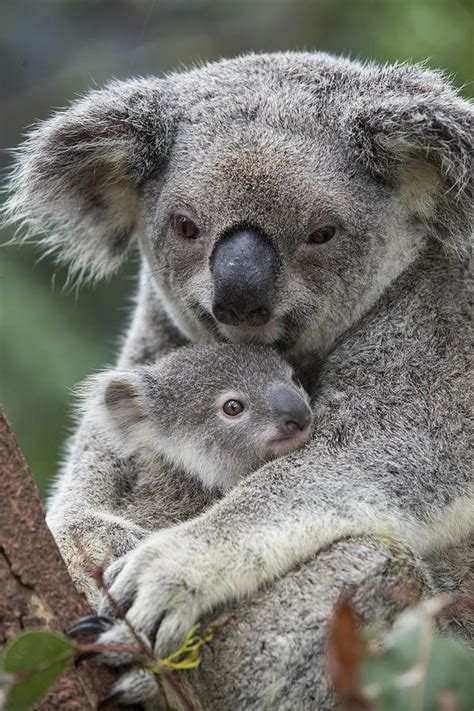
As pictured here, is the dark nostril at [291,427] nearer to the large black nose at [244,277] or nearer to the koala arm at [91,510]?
the large black nose at [244,277]

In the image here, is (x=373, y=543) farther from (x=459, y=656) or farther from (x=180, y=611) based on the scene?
(x=459, y=656)

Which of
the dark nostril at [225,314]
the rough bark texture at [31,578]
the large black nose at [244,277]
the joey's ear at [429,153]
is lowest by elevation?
the rough bark texture at [31,578]

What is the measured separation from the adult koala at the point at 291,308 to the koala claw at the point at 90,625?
0.03 m

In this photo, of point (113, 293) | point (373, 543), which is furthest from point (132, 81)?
point (113, 293)

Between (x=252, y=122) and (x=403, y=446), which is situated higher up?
(x=252, y=122)

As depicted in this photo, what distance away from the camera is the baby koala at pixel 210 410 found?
3346 mm

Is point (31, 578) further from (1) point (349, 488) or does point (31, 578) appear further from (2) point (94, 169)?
(2) point (94, 169)

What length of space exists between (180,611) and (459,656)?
105cm

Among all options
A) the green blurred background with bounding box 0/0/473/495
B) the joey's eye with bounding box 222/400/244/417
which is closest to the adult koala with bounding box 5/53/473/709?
the joey's eye with bounding box 222/400/244/417

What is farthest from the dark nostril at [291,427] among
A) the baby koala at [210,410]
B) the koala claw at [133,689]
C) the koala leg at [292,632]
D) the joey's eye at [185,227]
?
the koala claw at [133,689]

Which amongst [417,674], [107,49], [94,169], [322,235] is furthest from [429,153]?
[107,49]

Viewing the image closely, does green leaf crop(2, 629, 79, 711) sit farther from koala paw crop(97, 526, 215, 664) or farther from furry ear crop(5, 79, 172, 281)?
furry ear crop(5, 79, 172, 281)

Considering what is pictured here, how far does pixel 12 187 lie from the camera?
4.02 metres

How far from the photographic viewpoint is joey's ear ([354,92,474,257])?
3426 mm
